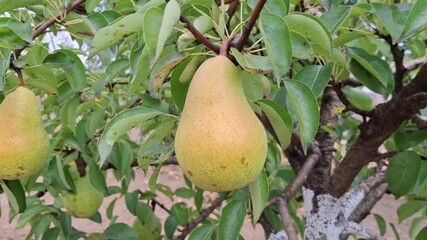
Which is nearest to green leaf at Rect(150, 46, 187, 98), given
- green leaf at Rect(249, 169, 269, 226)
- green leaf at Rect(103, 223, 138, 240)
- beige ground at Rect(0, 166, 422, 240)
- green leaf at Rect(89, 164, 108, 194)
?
green leaf at Rect(249, 169, 269, 226)

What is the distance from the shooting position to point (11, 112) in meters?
0.97

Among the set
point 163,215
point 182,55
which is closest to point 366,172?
point 182,55

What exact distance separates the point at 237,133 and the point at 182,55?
13 centimetres

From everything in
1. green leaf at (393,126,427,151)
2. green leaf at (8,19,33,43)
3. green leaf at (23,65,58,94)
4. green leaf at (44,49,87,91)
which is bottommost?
green leaf at (393,126,427,151)

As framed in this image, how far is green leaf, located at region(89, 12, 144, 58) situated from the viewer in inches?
28.4

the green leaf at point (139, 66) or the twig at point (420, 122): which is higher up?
the green leaf at point (139, 66)

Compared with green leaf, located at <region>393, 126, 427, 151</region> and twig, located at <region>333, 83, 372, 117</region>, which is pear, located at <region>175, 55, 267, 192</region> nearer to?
twig, located at <region>333, 83, 372, 117</region>

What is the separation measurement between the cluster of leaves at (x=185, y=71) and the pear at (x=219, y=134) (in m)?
0.04

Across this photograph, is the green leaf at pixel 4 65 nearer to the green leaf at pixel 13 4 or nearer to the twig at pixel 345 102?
the green leaf at pixel 13 4

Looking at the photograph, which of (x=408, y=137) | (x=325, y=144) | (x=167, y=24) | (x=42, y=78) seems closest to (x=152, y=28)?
(x=167, y=24)

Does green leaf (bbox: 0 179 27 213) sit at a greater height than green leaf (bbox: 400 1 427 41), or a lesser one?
lesser

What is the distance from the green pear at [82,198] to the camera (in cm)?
167

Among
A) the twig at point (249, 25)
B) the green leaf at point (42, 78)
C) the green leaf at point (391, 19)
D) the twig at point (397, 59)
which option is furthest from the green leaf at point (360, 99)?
the twig at point (249, 25)

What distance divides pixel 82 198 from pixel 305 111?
111 cm
